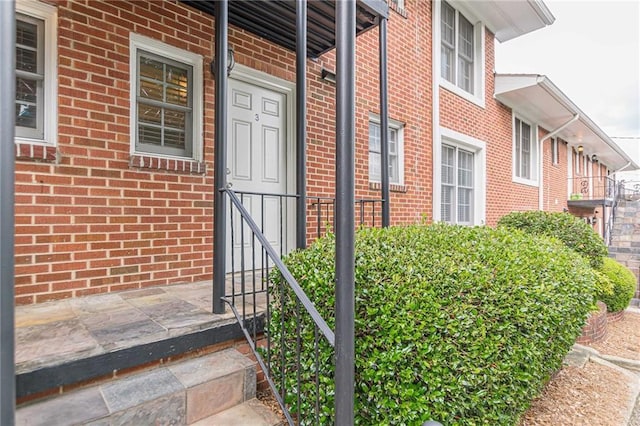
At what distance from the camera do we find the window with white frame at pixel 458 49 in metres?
6.36

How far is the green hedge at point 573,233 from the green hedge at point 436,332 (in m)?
3.11

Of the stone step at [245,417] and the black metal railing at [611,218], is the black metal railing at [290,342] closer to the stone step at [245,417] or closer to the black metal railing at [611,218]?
the stone step at [245,417]

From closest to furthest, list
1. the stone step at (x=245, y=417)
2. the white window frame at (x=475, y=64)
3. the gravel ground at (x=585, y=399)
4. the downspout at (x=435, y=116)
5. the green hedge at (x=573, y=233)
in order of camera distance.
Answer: the stone step at (x=245, y=417) → the gravel ground at (x=585, y=399) → the green hedge at (x=573, y=233) → the downspout at (x=435, y=116) → the white window frame at (x=475, y=64)

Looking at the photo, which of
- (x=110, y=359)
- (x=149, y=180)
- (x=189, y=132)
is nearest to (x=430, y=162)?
(x=189, y=132)

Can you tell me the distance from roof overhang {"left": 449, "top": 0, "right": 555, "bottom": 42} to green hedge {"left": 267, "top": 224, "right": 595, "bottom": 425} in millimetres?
6217

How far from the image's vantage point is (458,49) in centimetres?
664

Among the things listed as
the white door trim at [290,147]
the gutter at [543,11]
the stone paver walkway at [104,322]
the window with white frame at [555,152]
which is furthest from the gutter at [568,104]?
the stone paver walkway at [104,322]

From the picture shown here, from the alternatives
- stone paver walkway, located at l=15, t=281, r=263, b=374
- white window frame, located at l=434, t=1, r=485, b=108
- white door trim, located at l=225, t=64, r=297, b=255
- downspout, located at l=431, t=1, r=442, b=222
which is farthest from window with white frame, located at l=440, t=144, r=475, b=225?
stone paver walkway, located at l=15, t=281, r=263, b=374

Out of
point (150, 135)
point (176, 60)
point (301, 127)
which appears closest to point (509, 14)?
point (301, 127)

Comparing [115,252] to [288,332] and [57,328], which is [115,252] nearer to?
[57,328]

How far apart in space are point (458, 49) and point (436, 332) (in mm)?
6641

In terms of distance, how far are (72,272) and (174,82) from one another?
1830mm

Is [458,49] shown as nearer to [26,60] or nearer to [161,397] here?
[26,60]

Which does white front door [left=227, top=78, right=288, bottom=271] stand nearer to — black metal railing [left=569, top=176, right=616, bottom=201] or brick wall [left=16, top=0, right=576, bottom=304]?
brick wall [left=16, top=0, right=576, bottom=304]
